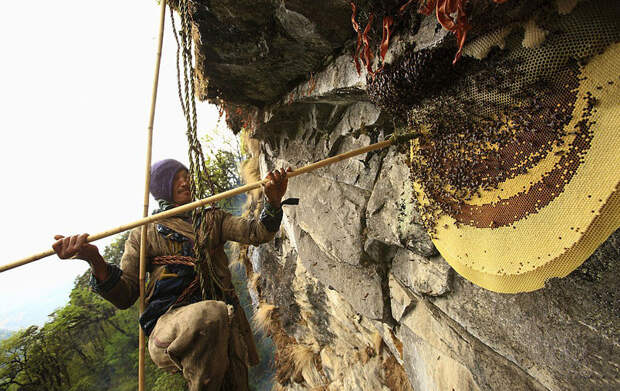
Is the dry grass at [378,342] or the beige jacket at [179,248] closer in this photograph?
the beige jacket at [179,248]

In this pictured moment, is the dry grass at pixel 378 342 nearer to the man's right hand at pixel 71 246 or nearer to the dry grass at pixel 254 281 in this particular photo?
the man's right hand at pixel 71 246

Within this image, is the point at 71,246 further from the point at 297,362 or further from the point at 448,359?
the point at 297,362

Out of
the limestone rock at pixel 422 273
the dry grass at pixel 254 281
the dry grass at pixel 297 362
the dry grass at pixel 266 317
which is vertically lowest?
the dry grass at pixel 297 362

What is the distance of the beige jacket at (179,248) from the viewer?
2.54m

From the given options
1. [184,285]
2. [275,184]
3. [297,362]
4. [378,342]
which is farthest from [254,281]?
[275,184]

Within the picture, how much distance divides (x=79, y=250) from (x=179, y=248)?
32.4 inches

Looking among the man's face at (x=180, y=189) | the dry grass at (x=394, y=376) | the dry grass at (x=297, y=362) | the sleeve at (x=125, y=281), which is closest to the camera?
the sleeve at (x=125, y=281)

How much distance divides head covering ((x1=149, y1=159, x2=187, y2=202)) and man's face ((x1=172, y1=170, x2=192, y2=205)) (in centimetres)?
4

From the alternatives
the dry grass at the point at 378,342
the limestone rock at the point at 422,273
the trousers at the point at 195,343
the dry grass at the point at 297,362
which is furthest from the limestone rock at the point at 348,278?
→ the dry grass at the point at 297,362

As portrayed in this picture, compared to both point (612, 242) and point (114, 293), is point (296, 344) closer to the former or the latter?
point (114, 293)

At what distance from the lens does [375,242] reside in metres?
3.01

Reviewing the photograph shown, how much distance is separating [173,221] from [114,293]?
32.2 inches

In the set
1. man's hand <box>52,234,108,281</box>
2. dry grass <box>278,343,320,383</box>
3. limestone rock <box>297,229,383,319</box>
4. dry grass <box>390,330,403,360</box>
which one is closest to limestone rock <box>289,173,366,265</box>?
limestone rock <box>297,229,383,319</box>

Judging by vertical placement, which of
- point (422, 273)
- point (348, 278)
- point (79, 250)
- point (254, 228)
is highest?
point (79, 250)
